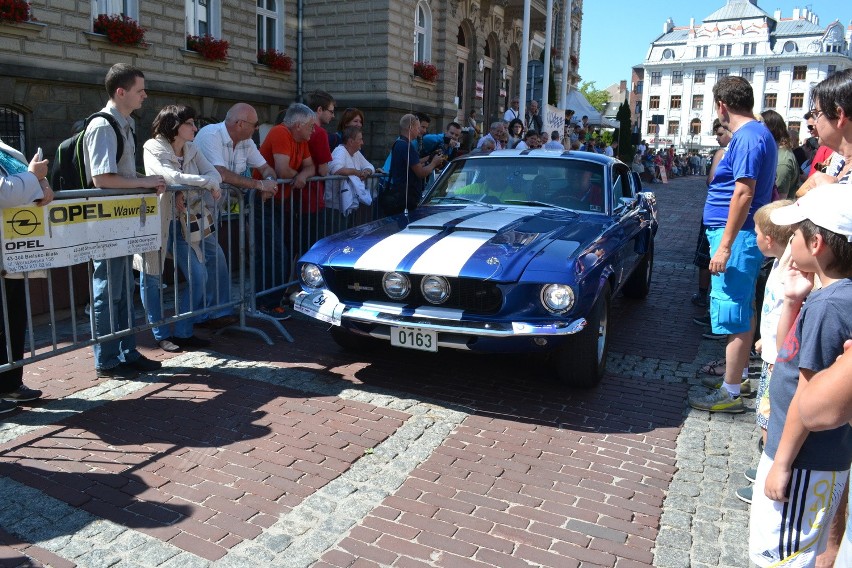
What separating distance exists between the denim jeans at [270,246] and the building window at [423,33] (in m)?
16.3

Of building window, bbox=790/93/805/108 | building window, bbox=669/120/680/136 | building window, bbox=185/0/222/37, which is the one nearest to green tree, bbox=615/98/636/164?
building window, bbox=185/0/222/37

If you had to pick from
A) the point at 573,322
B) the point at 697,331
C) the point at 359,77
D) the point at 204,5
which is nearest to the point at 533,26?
the point at 359,77

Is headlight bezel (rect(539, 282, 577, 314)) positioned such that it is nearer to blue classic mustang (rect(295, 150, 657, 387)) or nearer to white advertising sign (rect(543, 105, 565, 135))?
blue classic mustang (rect(295, 150, 657, 387))

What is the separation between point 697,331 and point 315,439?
4456 mm

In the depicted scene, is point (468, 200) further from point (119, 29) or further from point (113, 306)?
point (119, 29)

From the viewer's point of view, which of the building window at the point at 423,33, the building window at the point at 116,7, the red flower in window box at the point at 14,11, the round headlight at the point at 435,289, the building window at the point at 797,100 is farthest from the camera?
the building window at the point at 797,100

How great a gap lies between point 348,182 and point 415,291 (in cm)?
324

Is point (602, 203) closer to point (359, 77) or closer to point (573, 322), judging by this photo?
point (573, 322)

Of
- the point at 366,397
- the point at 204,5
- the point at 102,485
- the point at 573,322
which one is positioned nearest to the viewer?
the point at 102,485

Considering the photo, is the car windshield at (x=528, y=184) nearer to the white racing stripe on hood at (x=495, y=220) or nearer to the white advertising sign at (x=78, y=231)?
the white racing stripe on hood at (x=495, y=220)

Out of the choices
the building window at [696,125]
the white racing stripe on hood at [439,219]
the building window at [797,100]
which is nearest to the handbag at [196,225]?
the white racing stripe on hood at [439,219]

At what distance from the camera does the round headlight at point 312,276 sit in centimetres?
526

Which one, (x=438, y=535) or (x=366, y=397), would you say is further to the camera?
(x=366, y=397)

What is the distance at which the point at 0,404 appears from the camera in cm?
444
